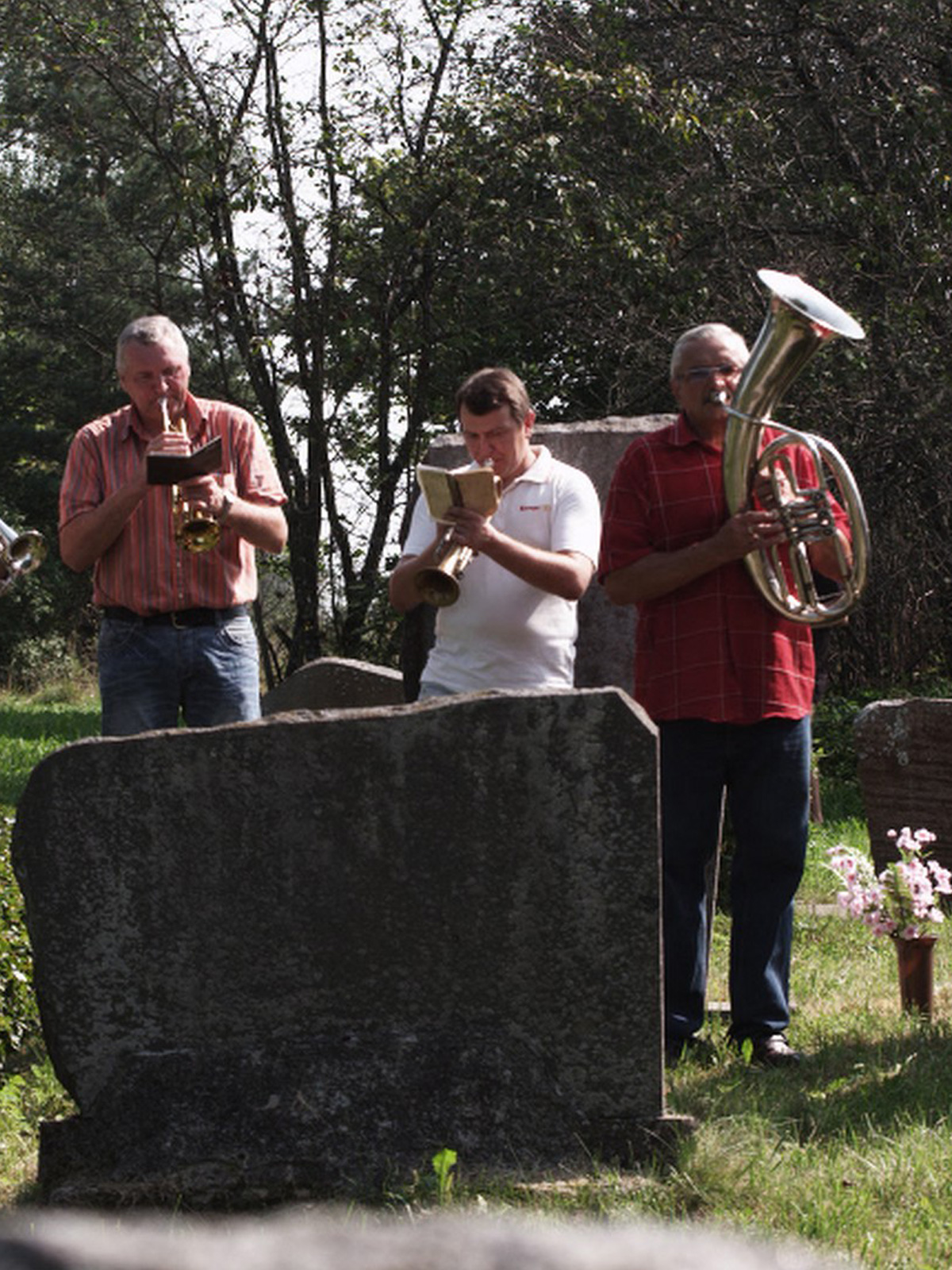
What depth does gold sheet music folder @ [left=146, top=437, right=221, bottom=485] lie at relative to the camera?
4.88m

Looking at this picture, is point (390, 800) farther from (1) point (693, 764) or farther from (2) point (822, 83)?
(2) point (822, 83)

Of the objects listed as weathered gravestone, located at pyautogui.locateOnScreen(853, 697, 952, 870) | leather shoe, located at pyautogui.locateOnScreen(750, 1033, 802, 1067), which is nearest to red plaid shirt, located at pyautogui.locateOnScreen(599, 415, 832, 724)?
leather shoe, located at pyautogui.locateOnScreen(750, 1033, 802, 1067)

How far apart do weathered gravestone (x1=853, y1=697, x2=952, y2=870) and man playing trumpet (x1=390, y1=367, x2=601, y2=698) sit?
2.77 meters

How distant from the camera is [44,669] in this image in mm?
25953

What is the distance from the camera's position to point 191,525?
5.08m

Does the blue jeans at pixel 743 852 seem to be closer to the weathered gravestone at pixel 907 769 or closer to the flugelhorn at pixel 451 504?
the flugelhorn at pixel 451 504

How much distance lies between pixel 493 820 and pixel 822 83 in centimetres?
1052

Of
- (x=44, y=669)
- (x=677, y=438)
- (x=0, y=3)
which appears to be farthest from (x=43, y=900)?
(x=44, y=669)

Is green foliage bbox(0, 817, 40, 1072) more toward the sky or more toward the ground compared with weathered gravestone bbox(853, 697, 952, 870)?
more toward the ground

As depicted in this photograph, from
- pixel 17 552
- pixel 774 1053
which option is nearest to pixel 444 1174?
pixel 774 1053

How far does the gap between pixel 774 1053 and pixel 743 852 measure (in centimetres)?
51

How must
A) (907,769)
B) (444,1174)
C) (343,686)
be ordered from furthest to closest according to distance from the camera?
(343,686)
(907,769)
(444,1174)

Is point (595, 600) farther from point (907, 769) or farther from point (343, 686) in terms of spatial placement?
point (343, 686)

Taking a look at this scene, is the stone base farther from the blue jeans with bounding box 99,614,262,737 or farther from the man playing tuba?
the blue jeans with bounding box 99,614,262,737
